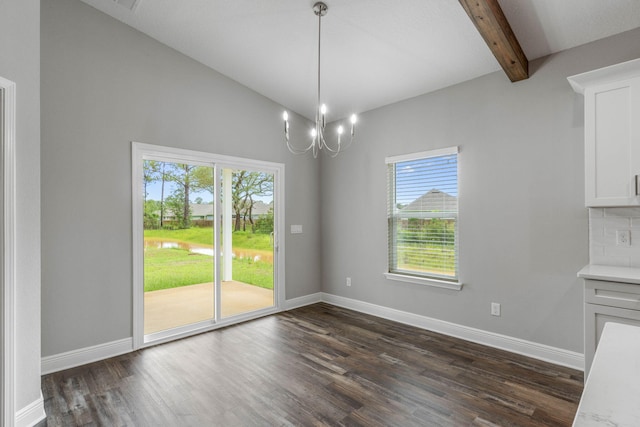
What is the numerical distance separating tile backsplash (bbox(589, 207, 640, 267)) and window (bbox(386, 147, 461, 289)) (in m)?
1.18

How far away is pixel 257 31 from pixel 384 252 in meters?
2.89

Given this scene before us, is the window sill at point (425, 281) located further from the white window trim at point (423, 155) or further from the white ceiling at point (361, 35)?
the white ceiling at point (361, 35)

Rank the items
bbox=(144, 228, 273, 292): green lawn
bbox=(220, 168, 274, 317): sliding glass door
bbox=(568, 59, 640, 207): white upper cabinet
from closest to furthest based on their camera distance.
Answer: bbox=(568, 59, 640, 207): white upper cabinet → bbox=(144, 228, 273, 292): green lawn → bbox=(220, 168, 274, 317): sliding glass door

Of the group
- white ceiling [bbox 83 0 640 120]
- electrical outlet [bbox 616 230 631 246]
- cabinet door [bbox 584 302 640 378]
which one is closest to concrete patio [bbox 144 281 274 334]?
white ceiling [bbox 83 0 640 120]

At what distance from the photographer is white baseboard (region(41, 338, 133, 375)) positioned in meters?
2.84

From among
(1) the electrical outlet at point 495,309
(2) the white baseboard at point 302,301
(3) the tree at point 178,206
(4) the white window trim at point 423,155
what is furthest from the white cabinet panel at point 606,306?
(3) the tree at point 178,206

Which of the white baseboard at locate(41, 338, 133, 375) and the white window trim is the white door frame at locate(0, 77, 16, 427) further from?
the white window trim

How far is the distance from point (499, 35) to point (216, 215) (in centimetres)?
329

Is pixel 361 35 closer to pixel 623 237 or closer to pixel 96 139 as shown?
pixel 96 139

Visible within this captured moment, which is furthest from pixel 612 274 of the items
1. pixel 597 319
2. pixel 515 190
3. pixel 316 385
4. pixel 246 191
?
pixel 246 191

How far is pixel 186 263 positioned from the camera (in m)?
3.74

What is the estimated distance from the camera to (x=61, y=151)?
2.90 m

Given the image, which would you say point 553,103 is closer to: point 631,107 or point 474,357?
point 631,107

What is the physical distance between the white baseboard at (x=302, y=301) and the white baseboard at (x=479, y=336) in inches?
20.7
